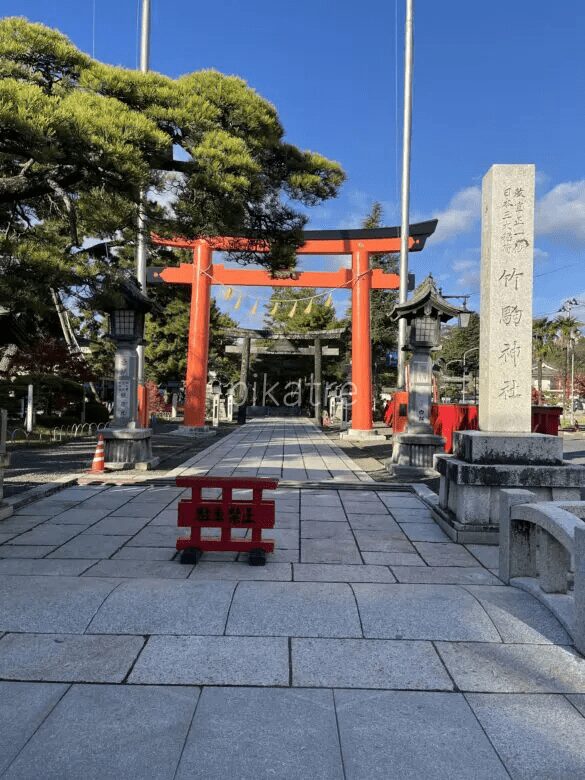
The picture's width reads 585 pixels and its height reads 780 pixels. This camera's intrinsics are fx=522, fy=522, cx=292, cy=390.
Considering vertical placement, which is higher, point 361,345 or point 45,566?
point 361,345

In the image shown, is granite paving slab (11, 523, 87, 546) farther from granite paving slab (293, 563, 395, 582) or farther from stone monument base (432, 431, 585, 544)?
stone monument base (432, 431, 585, 544)

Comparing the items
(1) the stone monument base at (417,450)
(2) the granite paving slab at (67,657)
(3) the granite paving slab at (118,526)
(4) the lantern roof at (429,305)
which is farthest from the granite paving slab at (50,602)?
(4) the lantern roof at (429,305)

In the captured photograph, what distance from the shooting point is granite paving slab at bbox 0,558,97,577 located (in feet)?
14.0

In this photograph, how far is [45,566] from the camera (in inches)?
175

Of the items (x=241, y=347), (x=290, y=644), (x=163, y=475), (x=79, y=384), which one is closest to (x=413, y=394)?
(x=163, y=475)

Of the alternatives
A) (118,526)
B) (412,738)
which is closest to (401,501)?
(118,526)

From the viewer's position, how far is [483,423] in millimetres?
5809

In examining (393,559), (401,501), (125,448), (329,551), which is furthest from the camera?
(125,448)

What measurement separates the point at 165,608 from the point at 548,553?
2.75m

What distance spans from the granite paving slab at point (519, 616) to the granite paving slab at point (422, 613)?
75mm

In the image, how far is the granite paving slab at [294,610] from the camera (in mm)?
3250

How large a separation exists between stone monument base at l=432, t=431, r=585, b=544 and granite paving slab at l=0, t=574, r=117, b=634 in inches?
137

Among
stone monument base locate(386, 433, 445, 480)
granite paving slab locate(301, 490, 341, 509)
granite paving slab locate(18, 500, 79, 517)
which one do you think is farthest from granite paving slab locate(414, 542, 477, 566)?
stone monument base locate(386, 433, 445, 480)

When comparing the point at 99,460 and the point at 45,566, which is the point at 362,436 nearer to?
the point at 99,460
